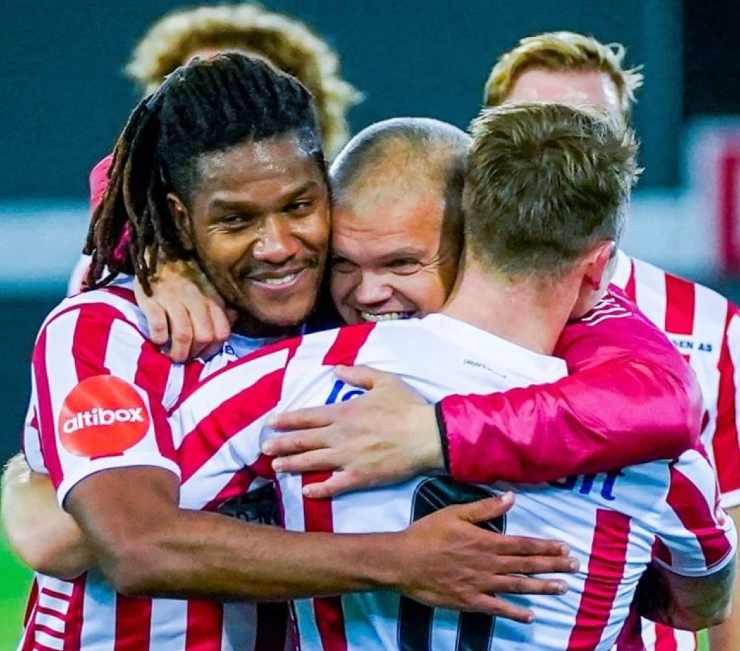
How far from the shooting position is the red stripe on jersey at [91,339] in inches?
94.3

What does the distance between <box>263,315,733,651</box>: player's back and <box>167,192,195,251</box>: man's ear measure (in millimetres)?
379

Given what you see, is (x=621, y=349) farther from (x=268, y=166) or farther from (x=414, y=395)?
(x=268, y=166)

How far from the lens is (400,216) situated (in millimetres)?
2523

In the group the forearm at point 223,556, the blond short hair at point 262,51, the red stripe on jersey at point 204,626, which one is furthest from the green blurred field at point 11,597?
the forearm at point 223,556

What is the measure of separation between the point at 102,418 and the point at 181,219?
1.34 ft

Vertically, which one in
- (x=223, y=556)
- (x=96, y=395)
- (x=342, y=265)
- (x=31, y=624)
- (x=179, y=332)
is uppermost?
(x=342, y=265)

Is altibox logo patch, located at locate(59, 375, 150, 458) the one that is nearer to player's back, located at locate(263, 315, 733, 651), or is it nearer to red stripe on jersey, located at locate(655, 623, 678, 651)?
player's back, located at locate(263, 315, 733, 651)

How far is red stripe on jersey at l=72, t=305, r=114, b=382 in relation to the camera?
2.39 meters

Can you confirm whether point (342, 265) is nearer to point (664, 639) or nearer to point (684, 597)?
point (684, 597)

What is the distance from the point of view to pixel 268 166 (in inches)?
98.0

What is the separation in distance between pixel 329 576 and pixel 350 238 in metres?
0.59

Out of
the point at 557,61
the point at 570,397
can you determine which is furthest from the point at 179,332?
the point at 557,61

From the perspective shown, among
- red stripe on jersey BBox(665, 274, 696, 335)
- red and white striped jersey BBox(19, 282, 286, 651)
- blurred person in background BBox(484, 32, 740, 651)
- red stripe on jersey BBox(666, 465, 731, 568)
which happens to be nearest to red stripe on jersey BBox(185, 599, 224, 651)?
red and white striped jersey BBox(19, 282, 286, 651)

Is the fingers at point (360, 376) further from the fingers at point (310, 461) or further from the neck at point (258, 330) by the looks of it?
the neck at point (258, 330)
